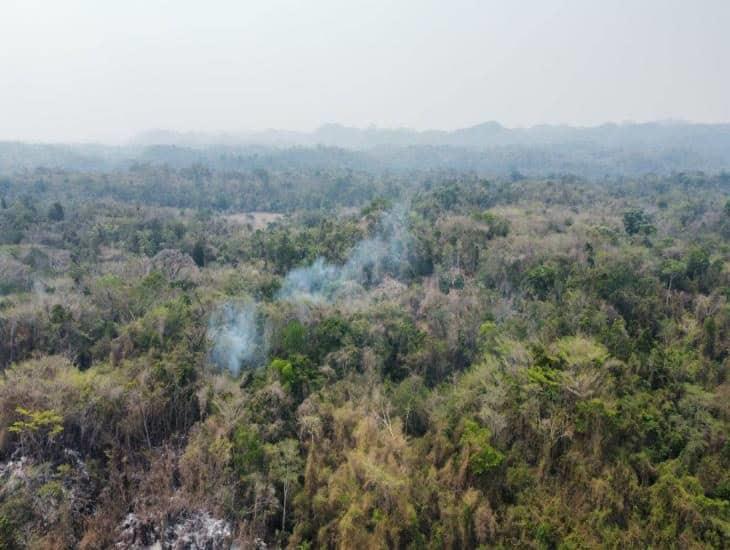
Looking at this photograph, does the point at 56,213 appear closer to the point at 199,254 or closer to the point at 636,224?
the point at 199,254

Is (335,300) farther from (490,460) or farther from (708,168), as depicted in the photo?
(708,168)

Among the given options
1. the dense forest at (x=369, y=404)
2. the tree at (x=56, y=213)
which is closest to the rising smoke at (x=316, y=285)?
the dense forest at (x=369, y=404)

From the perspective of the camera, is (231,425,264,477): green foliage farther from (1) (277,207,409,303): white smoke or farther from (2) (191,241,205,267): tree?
(2) (191,241,205,267): tree

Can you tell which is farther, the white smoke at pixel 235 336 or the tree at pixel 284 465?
the white smoke at pixel 235 336

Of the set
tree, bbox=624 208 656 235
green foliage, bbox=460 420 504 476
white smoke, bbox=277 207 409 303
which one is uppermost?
tree, bbox=624 208 656 235

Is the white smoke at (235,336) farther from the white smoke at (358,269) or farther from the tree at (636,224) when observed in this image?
the tree at (636,224)

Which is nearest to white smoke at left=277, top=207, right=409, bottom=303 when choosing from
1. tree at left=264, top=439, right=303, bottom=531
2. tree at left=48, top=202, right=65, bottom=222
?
tree at left=264, top=439, right=303, bottom=531

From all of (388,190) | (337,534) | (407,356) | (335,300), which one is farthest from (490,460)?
(388,190)
